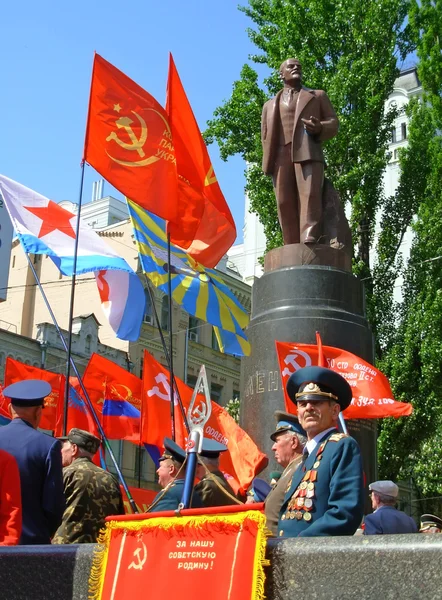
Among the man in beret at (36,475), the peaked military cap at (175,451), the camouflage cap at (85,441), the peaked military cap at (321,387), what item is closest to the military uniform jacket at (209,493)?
the peaked military cap at (175,451)

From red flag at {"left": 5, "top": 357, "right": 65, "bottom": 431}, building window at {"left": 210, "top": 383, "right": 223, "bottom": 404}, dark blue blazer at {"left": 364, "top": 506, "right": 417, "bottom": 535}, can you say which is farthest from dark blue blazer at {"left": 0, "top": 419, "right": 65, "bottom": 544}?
building window at {"left": 210, "top": 383, "right": 223, "bottom": 404}

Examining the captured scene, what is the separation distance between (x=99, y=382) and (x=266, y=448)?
530 centimetres

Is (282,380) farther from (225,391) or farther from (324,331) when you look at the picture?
(225,391)

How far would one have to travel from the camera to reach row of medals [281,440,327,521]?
3.81 meters

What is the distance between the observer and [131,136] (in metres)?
9.79

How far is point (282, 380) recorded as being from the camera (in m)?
8.38

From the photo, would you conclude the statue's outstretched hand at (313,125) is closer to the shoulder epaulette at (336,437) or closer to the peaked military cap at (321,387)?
the peaked military cap at (321,387)

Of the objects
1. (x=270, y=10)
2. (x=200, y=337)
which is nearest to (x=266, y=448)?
(x=270, y=10)

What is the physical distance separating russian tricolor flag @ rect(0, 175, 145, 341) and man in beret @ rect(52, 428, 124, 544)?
458 cm

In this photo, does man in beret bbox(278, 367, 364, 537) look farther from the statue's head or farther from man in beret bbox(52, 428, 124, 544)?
the statue's head

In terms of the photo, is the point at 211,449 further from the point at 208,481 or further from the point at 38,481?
the point at 38,481

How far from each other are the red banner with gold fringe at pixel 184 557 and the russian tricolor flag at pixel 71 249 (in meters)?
6.66

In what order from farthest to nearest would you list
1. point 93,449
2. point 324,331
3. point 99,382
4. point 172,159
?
1. point 99,382
2. point 172,159
3. point 324,331
4. point 93,449

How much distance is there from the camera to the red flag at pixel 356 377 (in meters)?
8.47
